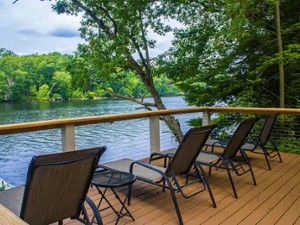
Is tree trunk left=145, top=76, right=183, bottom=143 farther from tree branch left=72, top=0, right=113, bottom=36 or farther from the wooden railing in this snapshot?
the wooden railing

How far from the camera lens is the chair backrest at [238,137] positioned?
11.5 ft

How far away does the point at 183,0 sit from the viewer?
354 inches

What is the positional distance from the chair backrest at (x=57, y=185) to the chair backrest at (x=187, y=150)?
1.10m

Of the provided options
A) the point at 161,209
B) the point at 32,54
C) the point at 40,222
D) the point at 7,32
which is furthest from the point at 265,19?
the point at 32,54

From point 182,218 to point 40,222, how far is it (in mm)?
1378

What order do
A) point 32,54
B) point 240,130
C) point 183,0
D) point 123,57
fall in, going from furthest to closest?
point 32,54
point 123,57
point 183,0
point 240,130

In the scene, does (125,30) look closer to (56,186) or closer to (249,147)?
(249,147)

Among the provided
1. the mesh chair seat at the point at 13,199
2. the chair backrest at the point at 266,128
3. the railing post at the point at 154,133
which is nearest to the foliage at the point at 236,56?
the chair backrest at the point at 266,128

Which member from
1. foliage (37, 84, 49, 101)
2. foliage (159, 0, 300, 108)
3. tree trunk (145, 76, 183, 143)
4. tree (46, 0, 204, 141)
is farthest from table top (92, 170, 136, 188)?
foliage (37, 84, 49, 101)

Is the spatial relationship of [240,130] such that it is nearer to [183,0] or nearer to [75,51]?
[183,0]

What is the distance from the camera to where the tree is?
9.83 metres

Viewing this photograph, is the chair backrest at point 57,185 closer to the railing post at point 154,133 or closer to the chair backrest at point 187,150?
the chair backrest at point 187,150

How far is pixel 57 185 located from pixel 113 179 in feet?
2.99

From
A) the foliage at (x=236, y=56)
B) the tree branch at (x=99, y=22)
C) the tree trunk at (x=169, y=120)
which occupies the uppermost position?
the tree branch at (x=99, y=22)
